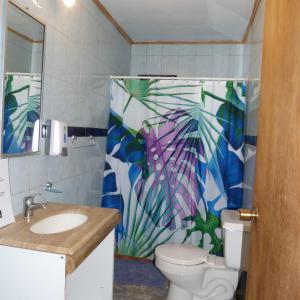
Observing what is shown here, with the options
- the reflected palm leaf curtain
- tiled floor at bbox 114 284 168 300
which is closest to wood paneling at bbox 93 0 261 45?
the reflected palm leaf curtain

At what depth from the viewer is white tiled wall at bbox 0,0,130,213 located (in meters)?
1.79

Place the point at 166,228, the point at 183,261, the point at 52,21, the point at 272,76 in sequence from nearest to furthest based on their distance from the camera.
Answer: the point at 272,76 → the point at 52,21 → the point at 183,261 → the point at 166,228

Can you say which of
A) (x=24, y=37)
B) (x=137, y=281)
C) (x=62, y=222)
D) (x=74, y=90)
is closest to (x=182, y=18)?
(x=74, y=90)

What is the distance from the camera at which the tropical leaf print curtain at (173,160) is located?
2.75 m

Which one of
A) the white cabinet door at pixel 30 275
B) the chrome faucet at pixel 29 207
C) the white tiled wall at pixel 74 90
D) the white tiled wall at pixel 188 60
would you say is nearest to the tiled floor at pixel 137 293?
the white tiled wall at pixel 74 90

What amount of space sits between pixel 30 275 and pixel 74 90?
1.39 metres

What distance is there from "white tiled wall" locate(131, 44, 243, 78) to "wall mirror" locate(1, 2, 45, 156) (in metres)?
1.94

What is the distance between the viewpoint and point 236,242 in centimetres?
212

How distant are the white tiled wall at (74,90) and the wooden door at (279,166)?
123 cm

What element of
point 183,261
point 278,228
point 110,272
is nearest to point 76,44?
point 110,272

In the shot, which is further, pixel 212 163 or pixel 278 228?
pixel 212 163

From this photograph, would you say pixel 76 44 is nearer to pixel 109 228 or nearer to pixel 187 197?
pixel 109 228

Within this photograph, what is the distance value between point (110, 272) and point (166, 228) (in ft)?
3.98

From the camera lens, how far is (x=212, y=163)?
9.09ft
